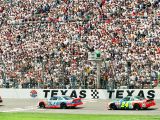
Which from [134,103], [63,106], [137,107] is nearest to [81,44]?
[63,106]

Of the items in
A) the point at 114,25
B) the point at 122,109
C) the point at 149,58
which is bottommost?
the point at 122,109

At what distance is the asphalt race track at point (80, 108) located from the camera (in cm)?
3678

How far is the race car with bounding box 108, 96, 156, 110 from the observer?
38031 mm

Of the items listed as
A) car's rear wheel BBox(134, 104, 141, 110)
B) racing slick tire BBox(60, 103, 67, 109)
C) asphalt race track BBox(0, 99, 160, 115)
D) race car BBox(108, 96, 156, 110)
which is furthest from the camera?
racing slick tire BBox(60, 103, 67, 109)

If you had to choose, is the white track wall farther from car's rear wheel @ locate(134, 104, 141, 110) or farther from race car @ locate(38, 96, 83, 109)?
car's rear wheel @ locate(134, 104, 141, 110)

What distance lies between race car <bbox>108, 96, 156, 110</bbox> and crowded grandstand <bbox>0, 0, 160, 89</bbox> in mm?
5172

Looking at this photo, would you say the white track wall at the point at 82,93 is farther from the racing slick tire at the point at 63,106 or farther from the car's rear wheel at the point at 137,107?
the car's rear wheel at the point at 137,107

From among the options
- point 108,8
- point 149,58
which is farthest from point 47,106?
point 108,8

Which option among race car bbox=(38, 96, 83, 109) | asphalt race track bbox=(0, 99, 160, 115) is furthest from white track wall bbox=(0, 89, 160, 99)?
race car bbox=(38, 96, 83, 109)

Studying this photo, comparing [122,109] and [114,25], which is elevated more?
[114,25]

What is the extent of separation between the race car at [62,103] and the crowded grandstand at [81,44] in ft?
18.0

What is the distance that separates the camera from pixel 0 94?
2073 inches

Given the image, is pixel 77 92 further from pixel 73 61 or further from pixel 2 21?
pixel 2 21

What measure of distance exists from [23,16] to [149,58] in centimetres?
1877
